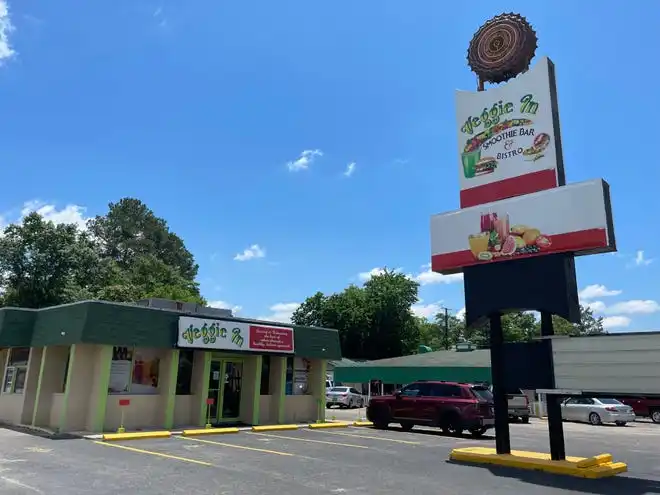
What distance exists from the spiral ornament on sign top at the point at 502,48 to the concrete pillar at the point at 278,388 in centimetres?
1228

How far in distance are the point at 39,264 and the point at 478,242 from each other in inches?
1880

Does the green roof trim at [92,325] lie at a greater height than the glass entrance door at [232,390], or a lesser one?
greater

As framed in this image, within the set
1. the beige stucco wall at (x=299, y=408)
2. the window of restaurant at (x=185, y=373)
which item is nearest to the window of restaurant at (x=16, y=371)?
the window of restaurant at (x=185, y=373)

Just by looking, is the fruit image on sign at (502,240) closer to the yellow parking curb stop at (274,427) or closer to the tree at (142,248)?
the yellow parking curb stop at (274,427)

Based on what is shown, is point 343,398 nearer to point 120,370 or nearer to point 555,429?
point 120,370

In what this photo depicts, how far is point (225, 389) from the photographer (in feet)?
61.8

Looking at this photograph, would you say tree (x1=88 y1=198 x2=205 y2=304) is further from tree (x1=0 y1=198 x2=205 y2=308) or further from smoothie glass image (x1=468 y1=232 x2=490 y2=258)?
smoothie glass image (x1=468 y1=232 x2=490 y2=258)

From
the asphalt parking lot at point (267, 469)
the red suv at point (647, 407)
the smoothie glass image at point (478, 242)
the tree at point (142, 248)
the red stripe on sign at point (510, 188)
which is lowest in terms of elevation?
the asphalt parking lot at point (267, 469)

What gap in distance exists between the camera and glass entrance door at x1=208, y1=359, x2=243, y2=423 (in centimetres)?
1830

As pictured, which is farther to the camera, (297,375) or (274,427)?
(297,375)

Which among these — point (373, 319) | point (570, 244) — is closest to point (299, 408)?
point (570, 244)

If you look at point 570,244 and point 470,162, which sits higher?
point 470,162

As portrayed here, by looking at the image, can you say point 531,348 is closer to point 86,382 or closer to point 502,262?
point 502,262

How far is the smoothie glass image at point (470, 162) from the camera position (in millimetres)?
13347
